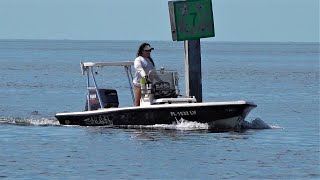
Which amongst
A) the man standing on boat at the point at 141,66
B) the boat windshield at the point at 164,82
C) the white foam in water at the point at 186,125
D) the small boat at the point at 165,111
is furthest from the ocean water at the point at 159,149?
the man standing on boat at the point at 141,66

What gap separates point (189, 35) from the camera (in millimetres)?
28516

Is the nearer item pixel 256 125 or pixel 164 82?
pixel 164 82

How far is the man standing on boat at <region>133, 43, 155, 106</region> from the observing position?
27.3 meters

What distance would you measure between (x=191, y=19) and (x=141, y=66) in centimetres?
200

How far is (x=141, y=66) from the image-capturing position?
27344mm

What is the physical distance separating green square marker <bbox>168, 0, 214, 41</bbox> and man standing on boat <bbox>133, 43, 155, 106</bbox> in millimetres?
1144

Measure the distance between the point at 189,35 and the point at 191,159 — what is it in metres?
6.44

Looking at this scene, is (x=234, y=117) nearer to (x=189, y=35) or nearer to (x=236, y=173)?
(x=189, y=35)

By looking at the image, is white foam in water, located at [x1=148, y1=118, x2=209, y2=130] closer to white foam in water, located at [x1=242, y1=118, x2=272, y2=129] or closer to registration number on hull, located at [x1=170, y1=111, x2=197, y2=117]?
registration number on hull, located at [x1=170, y1=111, x2=197, y2=117]

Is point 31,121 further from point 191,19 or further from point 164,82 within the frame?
point 191,19

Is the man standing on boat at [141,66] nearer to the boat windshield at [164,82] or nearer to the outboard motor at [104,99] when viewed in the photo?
the boat windshield at [164,82]

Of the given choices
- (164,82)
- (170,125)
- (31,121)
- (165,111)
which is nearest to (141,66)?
(164,82)

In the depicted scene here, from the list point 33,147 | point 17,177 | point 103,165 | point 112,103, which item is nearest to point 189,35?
point 112,103

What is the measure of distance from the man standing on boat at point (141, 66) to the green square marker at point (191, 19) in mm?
1144
